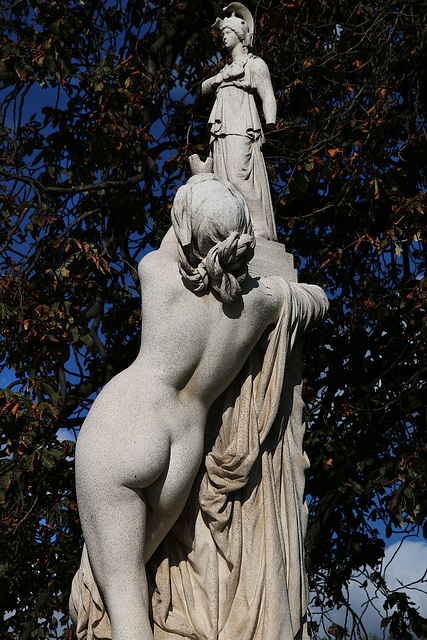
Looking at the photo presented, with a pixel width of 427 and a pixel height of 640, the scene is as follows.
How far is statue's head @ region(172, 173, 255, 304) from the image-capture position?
3.73 metres

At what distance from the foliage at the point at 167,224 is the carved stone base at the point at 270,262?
9.61 ft

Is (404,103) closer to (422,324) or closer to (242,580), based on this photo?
(422,324)

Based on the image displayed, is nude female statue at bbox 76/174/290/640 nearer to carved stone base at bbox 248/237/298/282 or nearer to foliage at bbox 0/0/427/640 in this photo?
carved stone base at bbox 248/237/298/282

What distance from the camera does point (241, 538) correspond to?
3955 mm

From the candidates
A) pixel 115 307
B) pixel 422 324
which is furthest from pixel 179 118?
pixel 422 324

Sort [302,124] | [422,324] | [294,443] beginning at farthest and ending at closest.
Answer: [302,124], [422,324], [294,443]

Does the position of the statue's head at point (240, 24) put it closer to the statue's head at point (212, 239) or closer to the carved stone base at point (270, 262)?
the carved stone base at point (270, 262)

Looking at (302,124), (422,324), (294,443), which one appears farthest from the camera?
(302,124)

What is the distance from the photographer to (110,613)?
371cm

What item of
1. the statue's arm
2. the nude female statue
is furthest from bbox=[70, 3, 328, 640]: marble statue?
the statue's arm

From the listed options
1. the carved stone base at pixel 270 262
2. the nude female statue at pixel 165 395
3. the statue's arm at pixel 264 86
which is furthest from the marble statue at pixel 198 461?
the statue's arm at pixel 264 86

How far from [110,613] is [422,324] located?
14.0ft

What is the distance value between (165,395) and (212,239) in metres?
0.66

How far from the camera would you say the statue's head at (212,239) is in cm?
373
